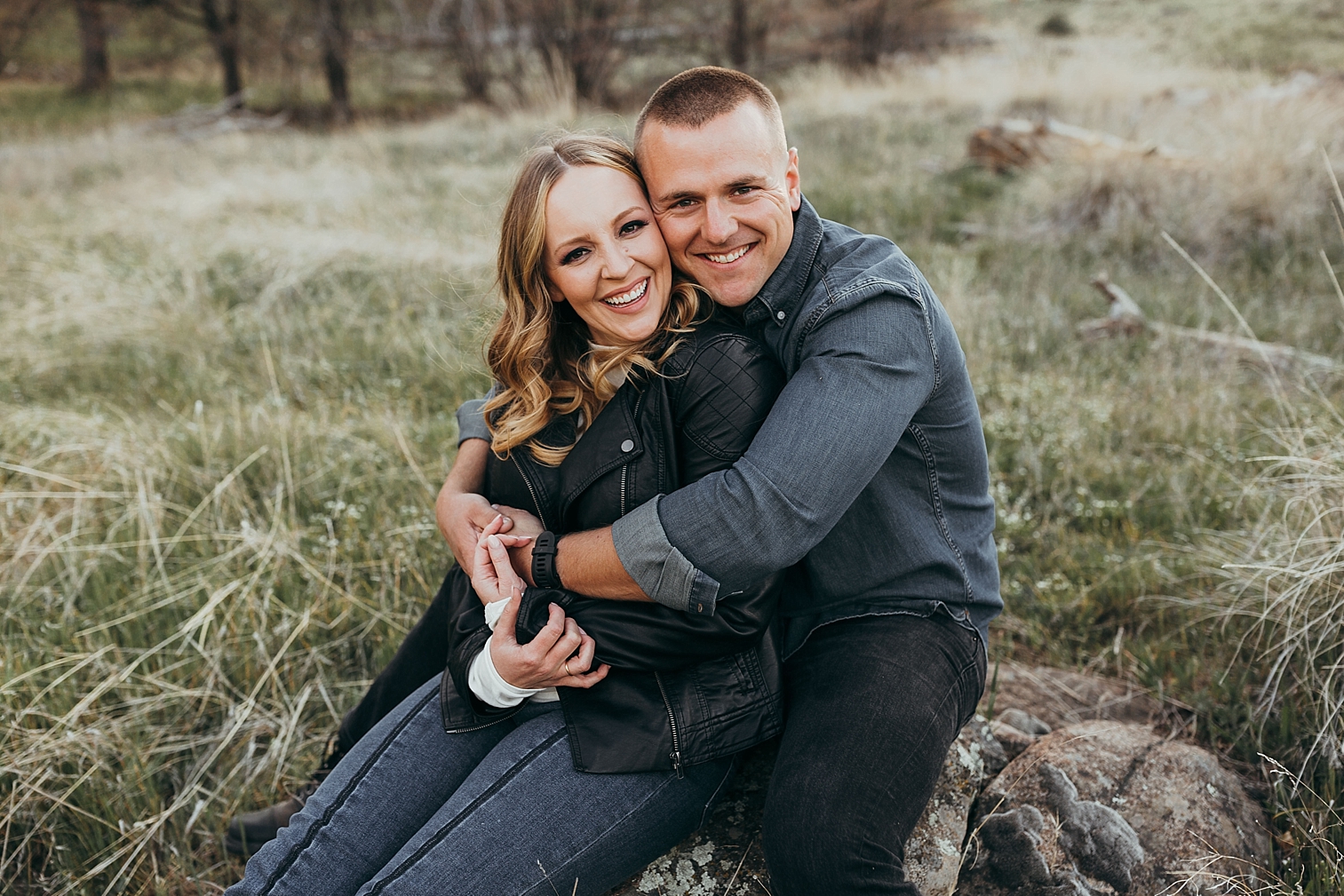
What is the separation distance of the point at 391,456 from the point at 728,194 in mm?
2419

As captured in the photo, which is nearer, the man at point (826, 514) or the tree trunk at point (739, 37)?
the man at point (826, 514)

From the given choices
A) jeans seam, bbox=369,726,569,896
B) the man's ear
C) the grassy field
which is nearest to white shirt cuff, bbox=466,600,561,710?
jeans seam, bbox=369,726,569,896

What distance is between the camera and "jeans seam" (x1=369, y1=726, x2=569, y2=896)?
1898 millimetres

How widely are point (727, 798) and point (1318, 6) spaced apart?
27369 millimetres

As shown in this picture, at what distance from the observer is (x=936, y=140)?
1045cm

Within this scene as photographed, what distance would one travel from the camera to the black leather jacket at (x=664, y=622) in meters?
1.98

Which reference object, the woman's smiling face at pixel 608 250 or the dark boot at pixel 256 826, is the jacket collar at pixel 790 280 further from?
the dark boot at pixel 256 826

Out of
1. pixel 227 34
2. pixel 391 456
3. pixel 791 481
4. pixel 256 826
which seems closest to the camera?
pixel 791 481

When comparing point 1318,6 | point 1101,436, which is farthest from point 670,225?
point 1318,6

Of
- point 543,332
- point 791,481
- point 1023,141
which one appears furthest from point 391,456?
point 1023,141

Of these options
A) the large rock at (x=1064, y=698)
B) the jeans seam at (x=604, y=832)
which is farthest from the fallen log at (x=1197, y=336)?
the jeans seam at (x=604, y=832)

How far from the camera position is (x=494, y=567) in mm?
2215

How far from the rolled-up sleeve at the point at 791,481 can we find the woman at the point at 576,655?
0.44 ft

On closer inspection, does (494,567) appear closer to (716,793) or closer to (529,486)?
(529,486)
